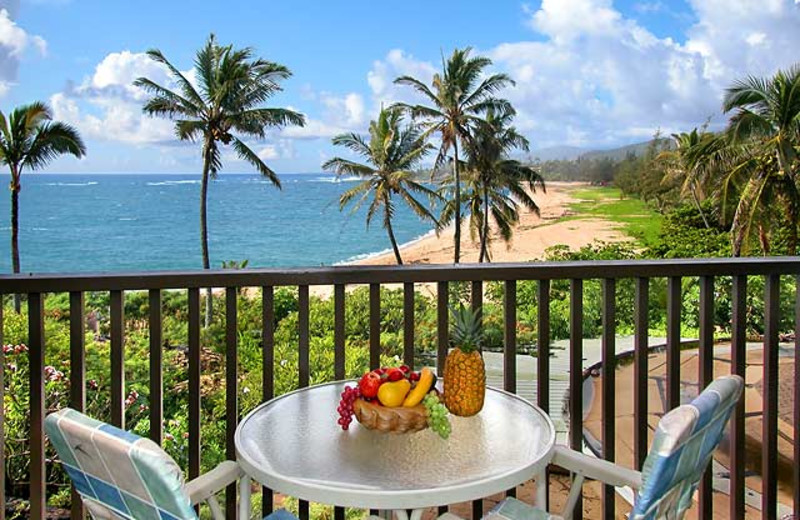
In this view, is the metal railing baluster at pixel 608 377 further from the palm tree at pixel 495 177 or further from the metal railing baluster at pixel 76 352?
the palm tree at pixel 495 177

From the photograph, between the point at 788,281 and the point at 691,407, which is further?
the point at 788,281

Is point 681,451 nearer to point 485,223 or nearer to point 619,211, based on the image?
point 485,223

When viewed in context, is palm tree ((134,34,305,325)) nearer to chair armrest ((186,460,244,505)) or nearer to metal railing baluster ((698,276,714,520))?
metal railing baluster ((698,276,714,520))

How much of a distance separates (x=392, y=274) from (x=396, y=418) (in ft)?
1.60

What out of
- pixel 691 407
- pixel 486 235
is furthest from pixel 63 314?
pixel 486 235

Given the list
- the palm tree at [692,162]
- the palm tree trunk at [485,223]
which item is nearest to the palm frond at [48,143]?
the palm tree trunk at [485,223]

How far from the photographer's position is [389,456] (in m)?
1.24

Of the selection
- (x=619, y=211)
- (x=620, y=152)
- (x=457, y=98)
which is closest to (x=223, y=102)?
(x=457, y=98)

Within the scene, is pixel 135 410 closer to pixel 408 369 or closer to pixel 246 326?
pixel 246 326

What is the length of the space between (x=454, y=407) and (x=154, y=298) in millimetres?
818

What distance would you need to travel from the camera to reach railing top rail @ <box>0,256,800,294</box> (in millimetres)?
1588

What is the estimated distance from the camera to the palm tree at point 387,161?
80.3ft

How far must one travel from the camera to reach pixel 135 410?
8930 mm

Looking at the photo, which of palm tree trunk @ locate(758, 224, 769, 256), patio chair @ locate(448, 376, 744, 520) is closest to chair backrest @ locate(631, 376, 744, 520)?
patio chair @ locate(448, 376, 744, 520)
